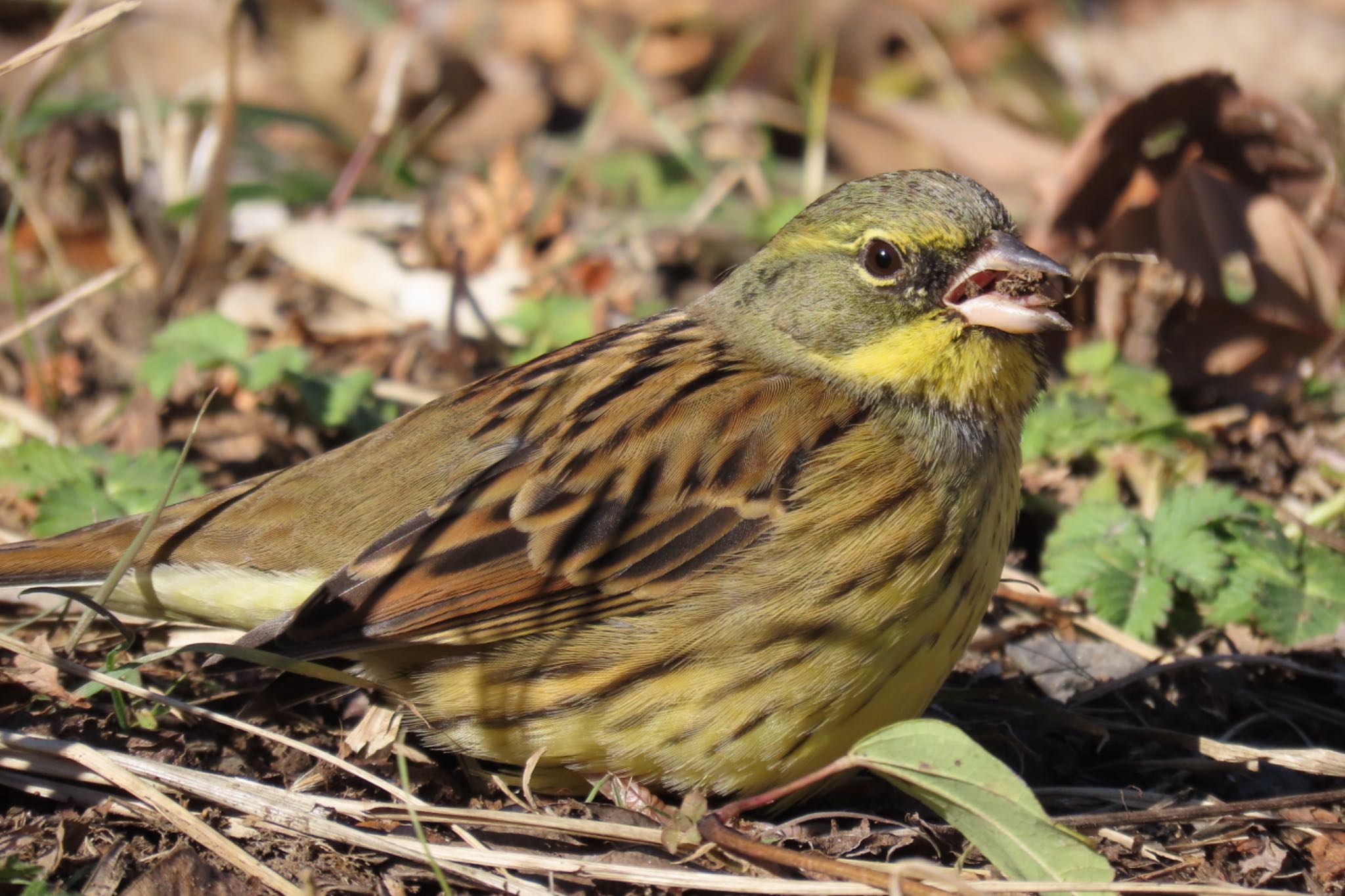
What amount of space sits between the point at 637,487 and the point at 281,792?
1.04 m

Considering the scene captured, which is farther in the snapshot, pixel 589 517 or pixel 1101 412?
pixel 1101 412

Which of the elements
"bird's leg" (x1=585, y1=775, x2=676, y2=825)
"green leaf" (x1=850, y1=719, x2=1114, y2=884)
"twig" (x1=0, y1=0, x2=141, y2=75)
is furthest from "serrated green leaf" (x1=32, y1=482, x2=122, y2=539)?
"green leaf" (x1=850, y1=719, x2=1114, y2=884)

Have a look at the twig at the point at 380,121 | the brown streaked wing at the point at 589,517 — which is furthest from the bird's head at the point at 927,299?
the twig at the point at 380,121

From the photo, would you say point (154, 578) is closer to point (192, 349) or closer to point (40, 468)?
point (40, 468)

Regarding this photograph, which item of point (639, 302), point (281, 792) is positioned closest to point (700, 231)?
point (639, 302)

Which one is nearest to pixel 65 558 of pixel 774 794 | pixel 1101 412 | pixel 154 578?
pixel 154 578

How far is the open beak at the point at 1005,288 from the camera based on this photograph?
3441 millimetres

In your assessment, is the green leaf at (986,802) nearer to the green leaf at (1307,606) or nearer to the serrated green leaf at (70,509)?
the green leaf at (1307,606)

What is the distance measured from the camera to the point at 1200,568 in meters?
4.07

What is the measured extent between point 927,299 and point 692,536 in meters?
0.81

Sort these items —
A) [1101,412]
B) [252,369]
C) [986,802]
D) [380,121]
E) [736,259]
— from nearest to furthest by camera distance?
[986,802]
[252,369]
[1101,412]
[736,259]
[380,121]

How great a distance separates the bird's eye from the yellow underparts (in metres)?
0.14

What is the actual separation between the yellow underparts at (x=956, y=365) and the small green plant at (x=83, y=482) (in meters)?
1.99

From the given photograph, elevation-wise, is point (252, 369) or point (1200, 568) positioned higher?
point (1200, 568)
